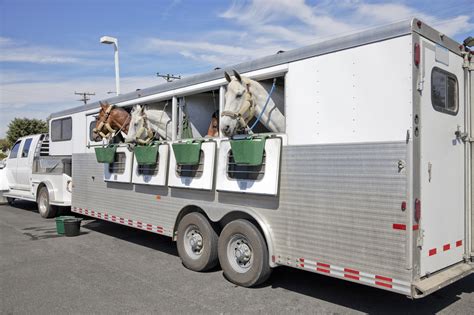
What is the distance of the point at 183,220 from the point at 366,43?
12.1 feet

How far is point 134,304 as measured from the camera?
4953 millimetres

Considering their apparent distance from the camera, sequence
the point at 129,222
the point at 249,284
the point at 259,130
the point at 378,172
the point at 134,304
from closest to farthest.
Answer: the point at 378,172 → the point at 134,304 → the point at 249,284 → the point at 259,130 → the point at 129,222

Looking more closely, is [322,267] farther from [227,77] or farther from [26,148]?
[26,148]

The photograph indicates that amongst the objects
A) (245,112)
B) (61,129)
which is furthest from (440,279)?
(61,129)

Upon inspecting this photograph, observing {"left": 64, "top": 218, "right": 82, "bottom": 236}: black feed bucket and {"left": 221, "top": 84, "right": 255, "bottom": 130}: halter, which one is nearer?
{"left": 221, "top": 84, "right": 255, "bottom": 130}: halter

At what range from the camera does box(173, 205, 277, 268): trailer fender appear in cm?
513

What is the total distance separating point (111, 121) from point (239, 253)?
4.02 meters

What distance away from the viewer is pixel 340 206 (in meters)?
4.44

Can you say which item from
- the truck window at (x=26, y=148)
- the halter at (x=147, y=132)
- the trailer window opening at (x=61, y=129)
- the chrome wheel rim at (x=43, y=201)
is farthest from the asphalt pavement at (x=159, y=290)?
the truck window at (x=26, y=148)

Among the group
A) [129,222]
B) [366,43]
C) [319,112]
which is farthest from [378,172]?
[129,222]

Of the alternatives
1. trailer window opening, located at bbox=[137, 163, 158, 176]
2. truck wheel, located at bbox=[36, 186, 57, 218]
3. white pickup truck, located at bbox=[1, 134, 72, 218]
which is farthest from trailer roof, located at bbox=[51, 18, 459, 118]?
truck wheel, located at bbox=[36, 186, 57, 218]

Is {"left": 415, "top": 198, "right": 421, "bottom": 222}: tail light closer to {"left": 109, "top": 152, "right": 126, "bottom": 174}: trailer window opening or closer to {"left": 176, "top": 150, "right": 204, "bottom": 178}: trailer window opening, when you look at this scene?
{"left": 176, "top": 150, "right": 204, "bottom": 178}: trailer window opening

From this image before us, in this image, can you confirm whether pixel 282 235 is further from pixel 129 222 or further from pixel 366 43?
pixel 129 222

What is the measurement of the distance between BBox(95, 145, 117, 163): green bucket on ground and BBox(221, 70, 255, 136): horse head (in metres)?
3.37
